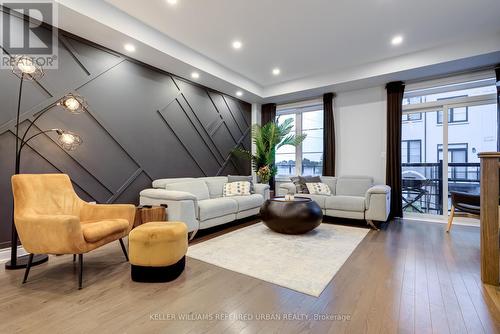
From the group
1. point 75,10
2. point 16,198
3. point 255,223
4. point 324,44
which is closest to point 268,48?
point 324,44

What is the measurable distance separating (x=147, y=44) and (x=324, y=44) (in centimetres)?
269

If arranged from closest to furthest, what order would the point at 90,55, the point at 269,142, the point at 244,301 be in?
the point at 244,301, the point at 90,55, the point at 269,142

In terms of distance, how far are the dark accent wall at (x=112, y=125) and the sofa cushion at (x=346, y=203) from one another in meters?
2.44

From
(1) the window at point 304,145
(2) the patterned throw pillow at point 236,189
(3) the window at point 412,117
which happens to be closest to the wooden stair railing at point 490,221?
(3) the window at point 412,117

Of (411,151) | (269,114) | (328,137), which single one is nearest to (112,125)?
(269,114)

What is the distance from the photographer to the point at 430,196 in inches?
189

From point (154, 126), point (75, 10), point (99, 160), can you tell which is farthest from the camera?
point (154, 126)

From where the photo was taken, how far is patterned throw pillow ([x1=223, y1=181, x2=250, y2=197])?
466 centimetres

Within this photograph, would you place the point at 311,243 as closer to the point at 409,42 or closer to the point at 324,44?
the point at 324,44

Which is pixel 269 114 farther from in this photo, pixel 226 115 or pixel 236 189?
pixel 236 189

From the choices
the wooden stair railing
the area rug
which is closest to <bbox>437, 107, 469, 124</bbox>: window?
the area rug

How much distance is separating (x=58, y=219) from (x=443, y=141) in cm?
586

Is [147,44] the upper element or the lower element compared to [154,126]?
upper

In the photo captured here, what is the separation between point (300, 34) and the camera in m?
3.62
